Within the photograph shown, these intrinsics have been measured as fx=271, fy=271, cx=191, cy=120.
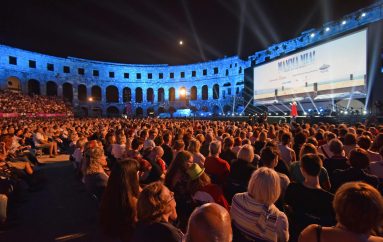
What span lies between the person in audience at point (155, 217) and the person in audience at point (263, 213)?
739 mm

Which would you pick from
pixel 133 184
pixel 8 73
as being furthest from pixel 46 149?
pixel 8 73

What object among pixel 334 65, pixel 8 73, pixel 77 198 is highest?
pixel 8 73

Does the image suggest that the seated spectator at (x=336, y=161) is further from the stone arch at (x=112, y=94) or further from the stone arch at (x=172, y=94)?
the stone arch at (x=112, y=94)

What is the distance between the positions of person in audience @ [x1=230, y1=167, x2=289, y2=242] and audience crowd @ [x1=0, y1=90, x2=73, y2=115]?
3530cm

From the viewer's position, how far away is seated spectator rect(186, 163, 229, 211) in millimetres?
3236

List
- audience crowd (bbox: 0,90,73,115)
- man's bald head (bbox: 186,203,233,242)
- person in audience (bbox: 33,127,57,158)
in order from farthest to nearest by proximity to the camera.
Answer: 1. audience crowd (bbox: 0,90,73,115)
2. person in audience (bbox: 33,127,57,158)
3. man's bald head (bbox: 186,203,233,242)

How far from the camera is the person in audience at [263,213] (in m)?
2.41

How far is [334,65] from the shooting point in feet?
67.8

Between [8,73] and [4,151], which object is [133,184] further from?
[8,73]

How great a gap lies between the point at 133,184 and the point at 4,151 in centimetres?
673

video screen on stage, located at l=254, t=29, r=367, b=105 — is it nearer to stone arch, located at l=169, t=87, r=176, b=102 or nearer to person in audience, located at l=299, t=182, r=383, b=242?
person in audience, located at l=299, t=182, r=383, b=242

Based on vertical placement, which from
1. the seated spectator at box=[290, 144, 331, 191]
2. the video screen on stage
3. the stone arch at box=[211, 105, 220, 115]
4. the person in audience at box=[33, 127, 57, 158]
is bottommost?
the person in audience at box=[33, 127, 57, 158]

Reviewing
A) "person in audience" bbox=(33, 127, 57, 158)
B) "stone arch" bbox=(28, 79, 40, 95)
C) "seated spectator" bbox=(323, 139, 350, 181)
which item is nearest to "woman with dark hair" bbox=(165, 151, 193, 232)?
"seated spectator" bbox=(323, 139, 350, 181)

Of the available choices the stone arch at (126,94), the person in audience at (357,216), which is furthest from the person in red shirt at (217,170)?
the stone arch at (126,94)
